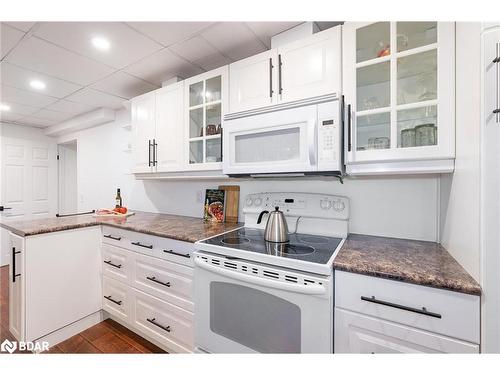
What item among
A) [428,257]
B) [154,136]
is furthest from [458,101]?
[154,136]

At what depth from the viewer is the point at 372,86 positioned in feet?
3.94

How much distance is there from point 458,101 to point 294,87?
2.54 ft

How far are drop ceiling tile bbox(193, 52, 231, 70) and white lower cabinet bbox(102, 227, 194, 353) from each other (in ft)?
Answer: 4.69

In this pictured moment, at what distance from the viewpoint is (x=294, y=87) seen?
4.46ft

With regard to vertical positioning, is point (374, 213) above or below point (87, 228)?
above

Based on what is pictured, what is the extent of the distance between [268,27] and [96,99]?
88.0 inches

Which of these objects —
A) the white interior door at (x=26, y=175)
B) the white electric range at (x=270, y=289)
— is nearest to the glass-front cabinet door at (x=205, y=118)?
the white electric range at (x=270, y=289)

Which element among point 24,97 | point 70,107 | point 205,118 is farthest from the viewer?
point 70,107

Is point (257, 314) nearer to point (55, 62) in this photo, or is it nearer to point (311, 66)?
point (311, 66)

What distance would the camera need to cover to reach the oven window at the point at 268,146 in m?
1.34

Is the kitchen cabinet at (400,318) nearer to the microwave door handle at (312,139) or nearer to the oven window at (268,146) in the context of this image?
the microwave door handle at (312,139)

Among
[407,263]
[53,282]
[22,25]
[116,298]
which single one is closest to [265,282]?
[407,263]

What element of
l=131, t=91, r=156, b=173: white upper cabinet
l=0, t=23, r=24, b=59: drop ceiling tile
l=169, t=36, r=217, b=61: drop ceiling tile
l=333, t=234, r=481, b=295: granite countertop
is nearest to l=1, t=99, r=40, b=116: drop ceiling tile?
l=0, t=23, r=24, b=59: drop ceiling tile

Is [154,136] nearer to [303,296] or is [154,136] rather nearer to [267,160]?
[267,160]
